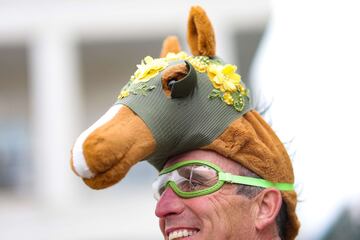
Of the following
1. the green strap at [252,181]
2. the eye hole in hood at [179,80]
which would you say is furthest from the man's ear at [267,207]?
the eye hole in hood at [179,80]

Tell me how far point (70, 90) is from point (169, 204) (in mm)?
11597

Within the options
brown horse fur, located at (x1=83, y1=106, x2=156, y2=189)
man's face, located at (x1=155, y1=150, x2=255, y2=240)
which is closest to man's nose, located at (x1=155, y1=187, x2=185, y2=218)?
man's face, located at (x1=155, y1=150, x2=255, y2=240)

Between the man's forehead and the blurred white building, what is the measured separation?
10.6m

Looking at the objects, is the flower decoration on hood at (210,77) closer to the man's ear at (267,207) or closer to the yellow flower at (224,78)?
the yellow flower at (224,78)

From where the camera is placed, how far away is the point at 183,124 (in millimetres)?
2412

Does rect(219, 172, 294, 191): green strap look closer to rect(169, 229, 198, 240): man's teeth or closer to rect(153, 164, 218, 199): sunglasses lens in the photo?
rect(153, 164, 218, 199): sunglasses lens

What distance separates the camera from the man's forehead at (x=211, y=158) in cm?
247

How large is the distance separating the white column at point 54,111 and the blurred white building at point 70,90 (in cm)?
2

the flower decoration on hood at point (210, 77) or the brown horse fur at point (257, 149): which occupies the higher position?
the flower decoration on hood at point (210, 77)

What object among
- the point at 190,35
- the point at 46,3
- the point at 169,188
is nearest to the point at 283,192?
the point at 169,188

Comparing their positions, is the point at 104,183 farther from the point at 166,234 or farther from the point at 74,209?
the point at 74,209

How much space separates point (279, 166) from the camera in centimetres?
258

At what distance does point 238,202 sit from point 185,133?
10.0 inches

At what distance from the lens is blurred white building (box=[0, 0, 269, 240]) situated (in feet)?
43.7
